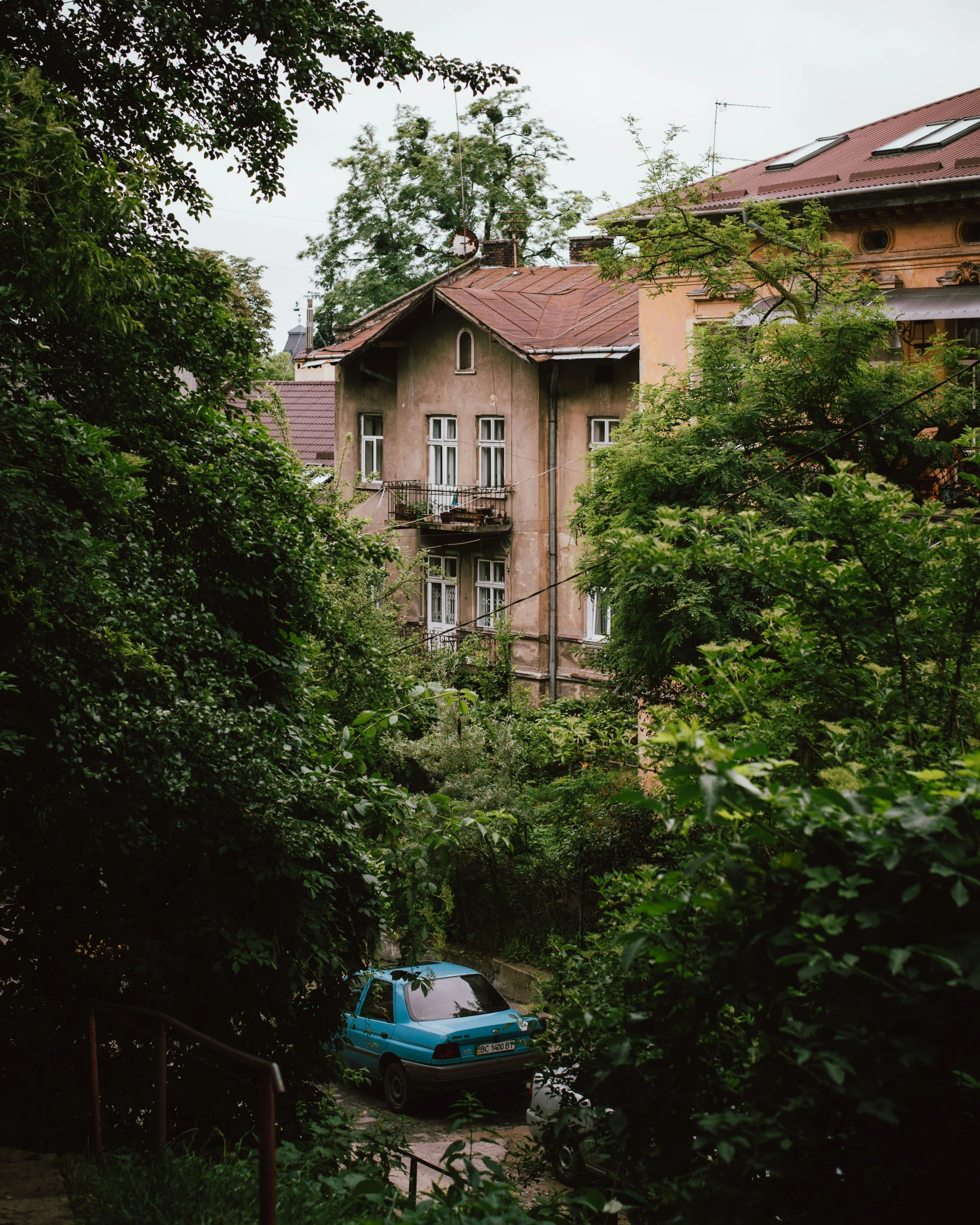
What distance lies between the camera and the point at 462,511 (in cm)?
2573

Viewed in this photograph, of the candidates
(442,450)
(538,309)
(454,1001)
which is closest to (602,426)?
(538,309)

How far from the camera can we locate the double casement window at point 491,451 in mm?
26188

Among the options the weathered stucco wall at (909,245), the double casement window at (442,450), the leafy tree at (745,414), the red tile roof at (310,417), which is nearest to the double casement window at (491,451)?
the double casement window at (442,450)

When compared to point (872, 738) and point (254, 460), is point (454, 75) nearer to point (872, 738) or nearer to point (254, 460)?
point (254, 460)

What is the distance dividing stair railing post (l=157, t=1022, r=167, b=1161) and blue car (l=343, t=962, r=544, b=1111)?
6.75 m

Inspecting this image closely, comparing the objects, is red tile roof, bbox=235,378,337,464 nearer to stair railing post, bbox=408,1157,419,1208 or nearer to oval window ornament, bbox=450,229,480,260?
oval window ornament, bbox=450,229,480,260

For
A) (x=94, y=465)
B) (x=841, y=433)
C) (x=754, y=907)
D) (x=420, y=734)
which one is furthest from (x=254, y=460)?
(x=420, y=734)

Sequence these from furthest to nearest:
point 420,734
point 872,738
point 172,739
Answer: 1. point 420,734
2. point 172,739
3. point 872,738

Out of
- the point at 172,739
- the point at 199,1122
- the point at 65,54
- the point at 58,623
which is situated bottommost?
the point at 199,1122

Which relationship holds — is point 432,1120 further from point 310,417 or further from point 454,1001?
point 310,417

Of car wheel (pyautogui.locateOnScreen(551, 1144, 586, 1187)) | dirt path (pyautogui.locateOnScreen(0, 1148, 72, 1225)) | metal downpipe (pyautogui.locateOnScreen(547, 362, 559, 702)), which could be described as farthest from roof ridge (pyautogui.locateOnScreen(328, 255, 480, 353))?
dirt path (pyautogui.locateOnScreen(0, 1148, 72, 1225))

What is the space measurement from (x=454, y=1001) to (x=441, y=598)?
596 inches

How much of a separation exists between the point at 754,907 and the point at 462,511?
22.6 metres

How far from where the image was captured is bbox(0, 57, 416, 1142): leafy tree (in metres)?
6.19
